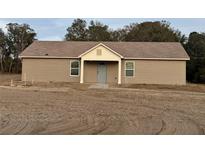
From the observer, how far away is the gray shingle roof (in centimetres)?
2725

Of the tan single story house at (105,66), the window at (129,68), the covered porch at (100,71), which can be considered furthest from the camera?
the covered porch at (100,71)

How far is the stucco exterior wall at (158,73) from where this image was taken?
87.6ft

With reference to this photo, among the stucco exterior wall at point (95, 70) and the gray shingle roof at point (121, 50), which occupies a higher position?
the gray shingle roof at point (121, 50)

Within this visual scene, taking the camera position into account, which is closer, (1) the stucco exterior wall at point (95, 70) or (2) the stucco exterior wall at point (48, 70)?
(2) the stucco exterior wall at point (48, 70)

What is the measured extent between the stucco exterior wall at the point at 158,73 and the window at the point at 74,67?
13.3 feet

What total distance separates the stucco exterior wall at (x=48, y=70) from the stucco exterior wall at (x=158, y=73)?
506 centimetres

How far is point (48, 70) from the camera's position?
1071 inches

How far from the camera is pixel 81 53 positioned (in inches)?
1091

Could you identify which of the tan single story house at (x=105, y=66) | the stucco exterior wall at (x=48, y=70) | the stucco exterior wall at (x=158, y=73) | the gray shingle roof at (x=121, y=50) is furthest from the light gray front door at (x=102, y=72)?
the gray shingle roof at (x=121, y=50)

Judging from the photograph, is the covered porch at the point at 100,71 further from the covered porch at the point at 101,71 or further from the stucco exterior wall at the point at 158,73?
the stucco exterior wall at the point at 158,73

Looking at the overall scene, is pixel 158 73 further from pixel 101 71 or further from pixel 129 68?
pixel 101 71

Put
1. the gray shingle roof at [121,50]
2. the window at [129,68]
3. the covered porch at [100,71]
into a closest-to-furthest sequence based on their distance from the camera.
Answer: the window at [129,68]
the covered porch at [100,71]
the gray shingle roof at [121,50]

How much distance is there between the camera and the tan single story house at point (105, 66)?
26453mm

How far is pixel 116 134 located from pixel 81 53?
69.2 feet
